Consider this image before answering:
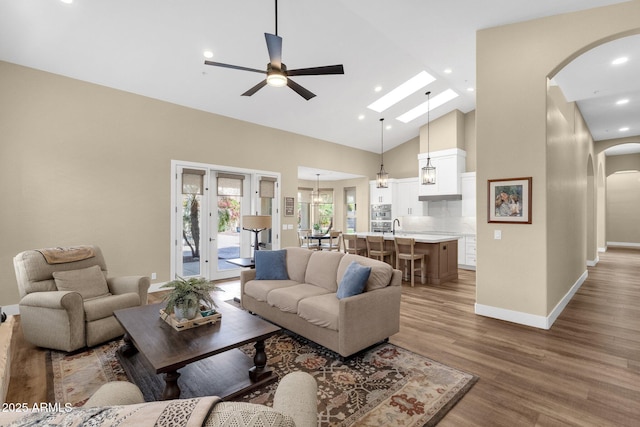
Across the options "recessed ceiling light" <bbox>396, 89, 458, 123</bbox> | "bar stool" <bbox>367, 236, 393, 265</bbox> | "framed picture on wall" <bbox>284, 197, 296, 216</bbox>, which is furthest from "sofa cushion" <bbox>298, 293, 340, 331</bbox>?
"recessed ceiling light" <bbox>396, 89, 458, 123</bbox>

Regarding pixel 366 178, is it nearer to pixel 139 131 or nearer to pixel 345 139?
pixel 345 139

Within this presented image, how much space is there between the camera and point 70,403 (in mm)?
2201

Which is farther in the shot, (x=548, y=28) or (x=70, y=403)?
(x=548, y=28)

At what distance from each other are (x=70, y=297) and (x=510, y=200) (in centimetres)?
518

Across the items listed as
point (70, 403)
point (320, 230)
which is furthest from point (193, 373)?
point (320, 230)

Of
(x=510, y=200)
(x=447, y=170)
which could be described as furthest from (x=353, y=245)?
(x=510, y=200)

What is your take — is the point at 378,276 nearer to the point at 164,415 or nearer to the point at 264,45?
the point at 164,415

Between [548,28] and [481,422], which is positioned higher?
[548,28]

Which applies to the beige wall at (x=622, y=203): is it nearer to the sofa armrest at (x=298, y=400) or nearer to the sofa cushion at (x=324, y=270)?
the sofa cushion at (x=324, y=270)

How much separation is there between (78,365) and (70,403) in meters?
0.72

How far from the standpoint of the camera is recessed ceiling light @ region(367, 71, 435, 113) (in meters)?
6.19

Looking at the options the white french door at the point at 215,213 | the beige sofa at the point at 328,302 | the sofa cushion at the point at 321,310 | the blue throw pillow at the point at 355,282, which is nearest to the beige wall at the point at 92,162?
the white french door at the point at 215,213

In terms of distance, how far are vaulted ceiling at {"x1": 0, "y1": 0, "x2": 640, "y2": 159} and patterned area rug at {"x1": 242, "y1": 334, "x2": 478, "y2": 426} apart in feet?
13.3

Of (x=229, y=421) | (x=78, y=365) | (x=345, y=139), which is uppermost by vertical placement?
(x=345, y=139)
